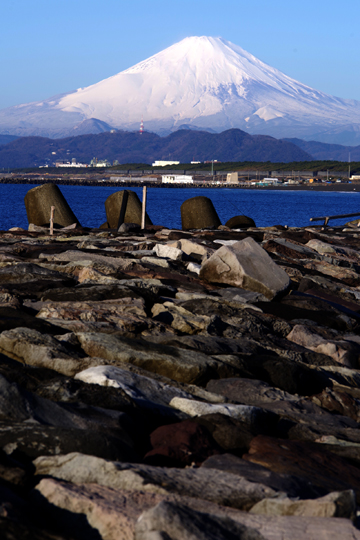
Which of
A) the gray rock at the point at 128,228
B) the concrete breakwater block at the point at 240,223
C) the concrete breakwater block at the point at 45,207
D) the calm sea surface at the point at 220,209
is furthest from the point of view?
the calm sea surface at the point at 220,209

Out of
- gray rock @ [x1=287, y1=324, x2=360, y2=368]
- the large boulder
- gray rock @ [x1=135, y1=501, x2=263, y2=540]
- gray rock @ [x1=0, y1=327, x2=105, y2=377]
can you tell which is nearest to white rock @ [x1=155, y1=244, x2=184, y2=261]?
the large boulder

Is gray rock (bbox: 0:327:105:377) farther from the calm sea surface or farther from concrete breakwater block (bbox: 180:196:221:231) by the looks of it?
the calm sea surface

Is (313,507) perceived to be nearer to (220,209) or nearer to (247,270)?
(247,270)

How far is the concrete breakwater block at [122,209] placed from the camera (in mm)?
22219

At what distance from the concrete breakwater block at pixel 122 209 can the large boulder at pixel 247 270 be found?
12852mm

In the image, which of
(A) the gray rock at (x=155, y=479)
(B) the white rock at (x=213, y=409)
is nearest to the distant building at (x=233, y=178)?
(B) the white rock at (x=213, y=409)

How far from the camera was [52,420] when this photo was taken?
3648mm

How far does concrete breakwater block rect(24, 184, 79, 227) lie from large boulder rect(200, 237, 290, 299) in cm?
1174

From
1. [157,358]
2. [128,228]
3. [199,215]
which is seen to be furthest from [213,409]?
[199,215]

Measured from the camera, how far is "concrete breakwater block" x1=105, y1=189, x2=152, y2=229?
22.2 meters

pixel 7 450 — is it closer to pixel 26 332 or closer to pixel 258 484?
pixel 258 484

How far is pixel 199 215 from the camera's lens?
2214cm

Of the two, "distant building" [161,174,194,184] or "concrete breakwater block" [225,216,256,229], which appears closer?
"concrete breakwater block" [225,216,256,229]

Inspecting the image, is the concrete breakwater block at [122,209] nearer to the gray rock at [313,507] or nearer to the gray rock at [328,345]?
the gray rock at [328,345]
